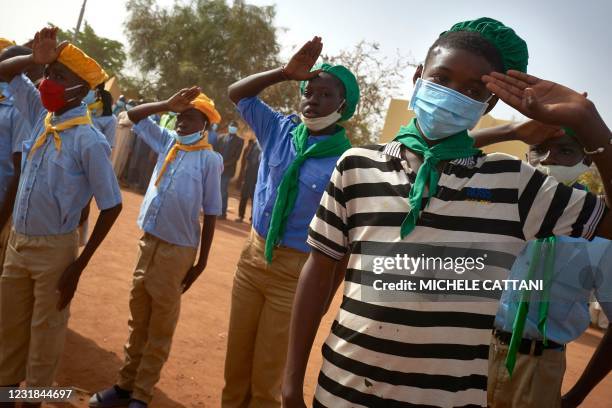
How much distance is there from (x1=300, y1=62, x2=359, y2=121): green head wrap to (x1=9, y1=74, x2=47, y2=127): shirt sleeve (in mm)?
1903

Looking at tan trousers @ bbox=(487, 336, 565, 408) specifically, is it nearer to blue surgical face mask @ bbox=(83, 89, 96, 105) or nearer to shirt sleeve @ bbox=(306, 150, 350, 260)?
shirt sleeve @ bbox=(306, 150, 350, 260)

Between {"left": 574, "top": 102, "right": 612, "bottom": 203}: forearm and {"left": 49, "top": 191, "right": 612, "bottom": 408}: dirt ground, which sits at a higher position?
{"left": 574, "top": 102, "right": 612, "bottom": 203}: forearm

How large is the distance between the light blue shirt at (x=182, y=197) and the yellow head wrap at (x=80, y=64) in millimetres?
967

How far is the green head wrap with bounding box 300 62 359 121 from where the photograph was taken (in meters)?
3.43

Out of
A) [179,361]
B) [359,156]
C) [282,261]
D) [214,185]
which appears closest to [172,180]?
[214,185]

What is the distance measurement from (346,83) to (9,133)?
2771mm

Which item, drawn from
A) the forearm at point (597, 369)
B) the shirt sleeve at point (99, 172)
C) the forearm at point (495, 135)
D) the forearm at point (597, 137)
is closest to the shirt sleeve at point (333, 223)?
the forearm at point (597, 137)

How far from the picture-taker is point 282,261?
318 cm

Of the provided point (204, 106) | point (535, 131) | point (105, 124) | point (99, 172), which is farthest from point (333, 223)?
point (105, 124)

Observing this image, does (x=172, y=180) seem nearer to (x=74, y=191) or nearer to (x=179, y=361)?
(x=74, y=191)

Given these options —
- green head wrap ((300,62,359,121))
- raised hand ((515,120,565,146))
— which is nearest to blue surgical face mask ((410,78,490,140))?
raised hand ((515,120,565,146))

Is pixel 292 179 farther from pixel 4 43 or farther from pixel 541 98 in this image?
pixel 4 43

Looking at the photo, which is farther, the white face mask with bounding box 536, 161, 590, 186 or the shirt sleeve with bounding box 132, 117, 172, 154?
the shirt sleeve with bounding box 132, 117, 172, 154

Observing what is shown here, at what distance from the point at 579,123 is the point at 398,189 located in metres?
0.58
